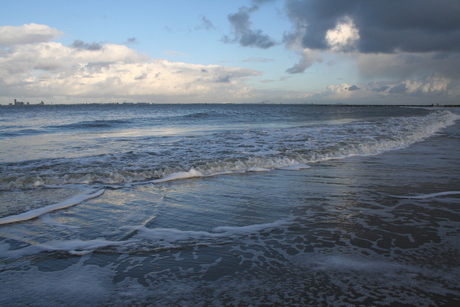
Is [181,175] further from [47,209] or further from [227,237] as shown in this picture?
[227,237]

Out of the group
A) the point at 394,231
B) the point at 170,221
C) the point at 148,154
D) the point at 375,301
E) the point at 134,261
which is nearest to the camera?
the point at 375,301

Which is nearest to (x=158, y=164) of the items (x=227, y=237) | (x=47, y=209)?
(x=47, y=209)

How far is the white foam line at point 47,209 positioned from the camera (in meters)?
4.23

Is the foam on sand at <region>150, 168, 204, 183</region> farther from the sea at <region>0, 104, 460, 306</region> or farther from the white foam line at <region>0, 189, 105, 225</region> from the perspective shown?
the white foam line at <region>0, 189, 105, 225</region>

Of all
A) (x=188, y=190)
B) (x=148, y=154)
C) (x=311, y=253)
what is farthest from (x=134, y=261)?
(x=148, y=154)

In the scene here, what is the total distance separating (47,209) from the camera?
4691 mm

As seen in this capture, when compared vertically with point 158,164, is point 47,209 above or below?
below

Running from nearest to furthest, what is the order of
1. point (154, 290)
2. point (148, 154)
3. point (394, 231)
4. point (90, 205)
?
point (154, 290), point (394, 231), point (90, 205), point (148, 154)

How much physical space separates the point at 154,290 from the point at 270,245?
1.40 m

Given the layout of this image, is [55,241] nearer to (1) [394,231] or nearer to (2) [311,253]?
(2) [311,253]

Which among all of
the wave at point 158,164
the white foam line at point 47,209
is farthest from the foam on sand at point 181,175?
the white foam line at point 47,209

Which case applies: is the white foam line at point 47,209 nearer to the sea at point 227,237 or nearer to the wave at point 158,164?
the sea at point 227,237

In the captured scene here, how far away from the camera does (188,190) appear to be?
589 cm

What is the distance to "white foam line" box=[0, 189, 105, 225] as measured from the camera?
13.9 ft
